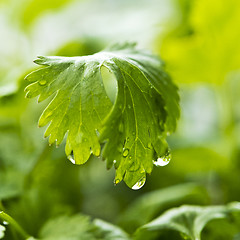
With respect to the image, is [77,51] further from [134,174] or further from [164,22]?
[134,174]

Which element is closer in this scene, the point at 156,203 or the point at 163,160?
the point at 163,160

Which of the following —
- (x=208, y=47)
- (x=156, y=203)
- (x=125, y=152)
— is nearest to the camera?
(x=125, y=152)

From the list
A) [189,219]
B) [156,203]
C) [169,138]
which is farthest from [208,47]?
[189,219]

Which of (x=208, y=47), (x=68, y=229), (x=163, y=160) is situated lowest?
(x=68, y=229)

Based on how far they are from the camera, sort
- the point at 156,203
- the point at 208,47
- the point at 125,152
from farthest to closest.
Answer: the point at 208,47
the point at 156,203
the point at 125,152

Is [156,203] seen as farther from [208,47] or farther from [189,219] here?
[208,47]

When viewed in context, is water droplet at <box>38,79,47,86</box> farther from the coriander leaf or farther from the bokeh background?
the bokeh background

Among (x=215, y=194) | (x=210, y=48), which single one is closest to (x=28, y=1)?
(x=210, y=48)

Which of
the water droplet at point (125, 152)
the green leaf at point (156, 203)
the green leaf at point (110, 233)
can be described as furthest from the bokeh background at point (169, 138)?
the water droplet at point (125, 152)

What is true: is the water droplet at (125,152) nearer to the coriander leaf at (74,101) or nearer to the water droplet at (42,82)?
the coriander leaf at (74,101)
